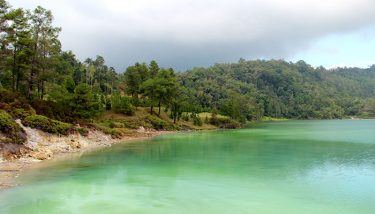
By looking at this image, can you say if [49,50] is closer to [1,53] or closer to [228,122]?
[1,53]

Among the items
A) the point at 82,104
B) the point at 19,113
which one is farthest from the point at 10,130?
the point at 82,104

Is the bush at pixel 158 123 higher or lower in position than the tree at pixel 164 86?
lower

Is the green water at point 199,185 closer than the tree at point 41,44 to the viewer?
Yes

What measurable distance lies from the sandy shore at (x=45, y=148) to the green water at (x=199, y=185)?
1.47 metres

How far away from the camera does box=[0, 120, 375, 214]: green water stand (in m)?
19.8

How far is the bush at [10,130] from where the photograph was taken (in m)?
34.4

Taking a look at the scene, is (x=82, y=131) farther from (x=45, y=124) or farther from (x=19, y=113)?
(x=19, y=113)

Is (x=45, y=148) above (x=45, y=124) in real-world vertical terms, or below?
below

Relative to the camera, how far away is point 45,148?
1523 inches

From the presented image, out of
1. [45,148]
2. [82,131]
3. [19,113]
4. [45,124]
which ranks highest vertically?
[19,113]

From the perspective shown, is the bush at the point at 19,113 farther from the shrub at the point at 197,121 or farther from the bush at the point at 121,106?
the shrub at the point at 197,121

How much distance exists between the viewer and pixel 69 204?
20234mm

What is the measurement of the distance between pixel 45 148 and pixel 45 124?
4.00 metres

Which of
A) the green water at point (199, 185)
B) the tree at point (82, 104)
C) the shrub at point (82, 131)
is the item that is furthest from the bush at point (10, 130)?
the tree at point (82, 104)
